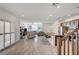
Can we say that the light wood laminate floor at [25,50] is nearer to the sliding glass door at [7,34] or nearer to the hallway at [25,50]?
the hallway at [25,50]

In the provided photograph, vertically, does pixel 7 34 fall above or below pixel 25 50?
above

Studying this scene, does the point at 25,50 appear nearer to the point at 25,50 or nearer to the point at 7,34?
the point at 25,50

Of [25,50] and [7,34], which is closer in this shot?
[25,50]

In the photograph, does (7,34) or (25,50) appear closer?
(25,50)

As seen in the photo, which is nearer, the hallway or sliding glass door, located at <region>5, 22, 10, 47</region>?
the hallway

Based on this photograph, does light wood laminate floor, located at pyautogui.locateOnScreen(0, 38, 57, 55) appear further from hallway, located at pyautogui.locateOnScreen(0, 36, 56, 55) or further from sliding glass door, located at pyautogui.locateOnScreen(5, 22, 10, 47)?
sliding glass door, located at pyautogui.locateOnScreen(5, 22, 10, 47)

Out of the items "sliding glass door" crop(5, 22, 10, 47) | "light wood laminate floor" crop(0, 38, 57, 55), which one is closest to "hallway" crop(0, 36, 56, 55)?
"light wood laminate floor" crop(0, 38, 57, 55)

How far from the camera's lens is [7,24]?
6.45 m

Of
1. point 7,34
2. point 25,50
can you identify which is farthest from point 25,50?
point 7,34

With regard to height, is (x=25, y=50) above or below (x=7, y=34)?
below

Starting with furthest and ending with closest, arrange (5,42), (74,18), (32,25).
Result: (74,18), (32,25), (5,42)

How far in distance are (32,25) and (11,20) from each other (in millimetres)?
1221
